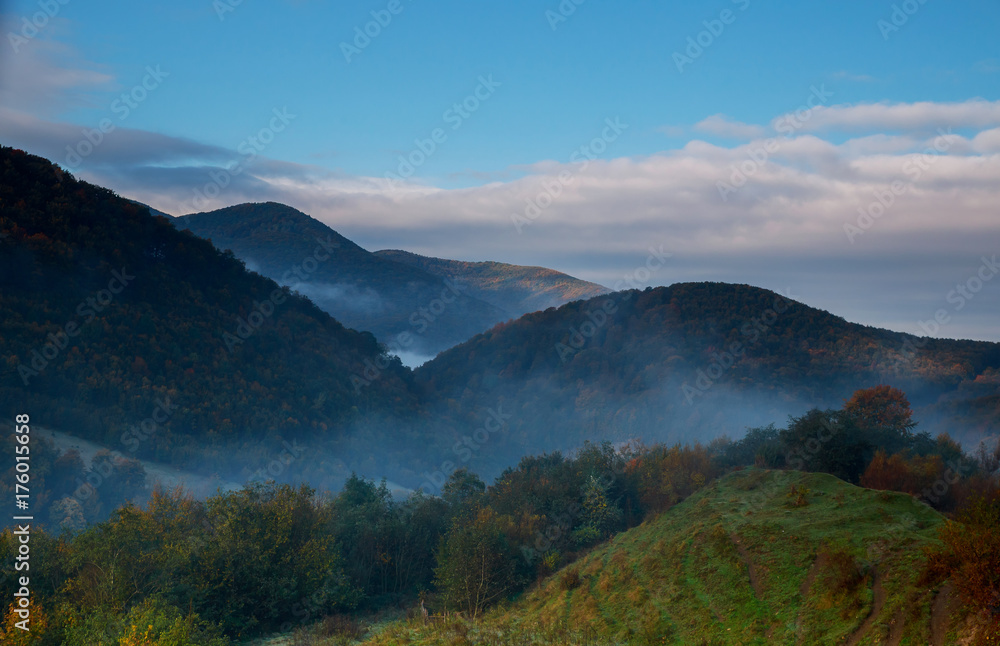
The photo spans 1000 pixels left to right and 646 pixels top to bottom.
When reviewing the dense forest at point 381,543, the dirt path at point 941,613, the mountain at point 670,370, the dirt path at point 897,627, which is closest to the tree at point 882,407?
the dense forest at point 381,543

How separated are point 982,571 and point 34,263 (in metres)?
95.1

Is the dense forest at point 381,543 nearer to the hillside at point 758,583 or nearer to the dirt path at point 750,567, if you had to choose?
the hillside at point 758,583

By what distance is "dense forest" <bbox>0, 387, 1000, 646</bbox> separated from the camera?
76.3 ft

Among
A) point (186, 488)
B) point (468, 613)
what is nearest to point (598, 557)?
point (468, 613)

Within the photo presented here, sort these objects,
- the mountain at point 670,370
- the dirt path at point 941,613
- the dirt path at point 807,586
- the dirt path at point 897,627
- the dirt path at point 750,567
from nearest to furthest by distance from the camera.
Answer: the dirt path at point 941,613 → the dirt path at point 897,627 → the dirt path at point 807,586 → the dirt path at point 750,567 → the mountain at point 670,370

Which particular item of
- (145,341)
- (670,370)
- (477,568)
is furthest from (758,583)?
(670,370)

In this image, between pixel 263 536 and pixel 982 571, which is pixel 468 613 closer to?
pixel 263 536

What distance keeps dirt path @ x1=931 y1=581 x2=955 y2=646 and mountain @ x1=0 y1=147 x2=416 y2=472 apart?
7671 cm

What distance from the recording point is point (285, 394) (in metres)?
103

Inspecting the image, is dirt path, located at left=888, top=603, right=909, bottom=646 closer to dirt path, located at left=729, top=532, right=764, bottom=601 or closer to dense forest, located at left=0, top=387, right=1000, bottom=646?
dense forest, located at left=0, top=387, right=1000, bottom=646

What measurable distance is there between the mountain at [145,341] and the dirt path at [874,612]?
75.0m

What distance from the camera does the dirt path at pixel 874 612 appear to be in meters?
16.5

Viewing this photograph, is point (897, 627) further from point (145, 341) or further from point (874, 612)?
point (145, 341)

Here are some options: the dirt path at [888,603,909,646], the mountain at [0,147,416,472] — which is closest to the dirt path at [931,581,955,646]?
the dirt path at [888,603,909,646]
